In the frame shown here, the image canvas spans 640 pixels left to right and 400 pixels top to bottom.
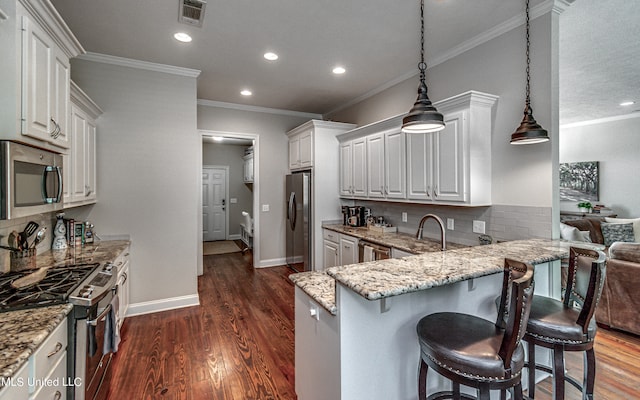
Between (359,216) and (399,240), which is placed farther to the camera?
(359,216)

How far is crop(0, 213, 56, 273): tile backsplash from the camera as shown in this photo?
2.03 metres

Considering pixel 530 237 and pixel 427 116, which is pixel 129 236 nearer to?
pixel 427 116

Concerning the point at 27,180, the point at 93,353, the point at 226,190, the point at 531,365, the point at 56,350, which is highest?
the point at 226,190

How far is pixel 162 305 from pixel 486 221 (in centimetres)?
367

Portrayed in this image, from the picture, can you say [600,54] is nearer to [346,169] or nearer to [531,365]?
[346,169]

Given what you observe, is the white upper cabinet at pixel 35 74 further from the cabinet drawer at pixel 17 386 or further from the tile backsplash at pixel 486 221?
the tile backsplash at pixel 486 221

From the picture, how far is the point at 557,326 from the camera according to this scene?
1.53 metres

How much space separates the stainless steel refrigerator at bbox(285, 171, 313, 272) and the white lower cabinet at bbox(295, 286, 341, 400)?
3.01m

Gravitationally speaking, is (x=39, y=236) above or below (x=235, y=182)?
below

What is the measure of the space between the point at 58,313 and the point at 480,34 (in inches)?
148

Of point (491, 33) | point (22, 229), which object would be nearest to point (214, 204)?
point (22, 229)

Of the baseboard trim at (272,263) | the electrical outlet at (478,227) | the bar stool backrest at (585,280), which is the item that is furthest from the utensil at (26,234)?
the electrical outlet at (478,227)

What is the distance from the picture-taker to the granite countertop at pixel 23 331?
1028 mm

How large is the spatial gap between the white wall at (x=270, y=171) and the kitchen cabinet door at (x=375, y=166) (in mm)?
1982
